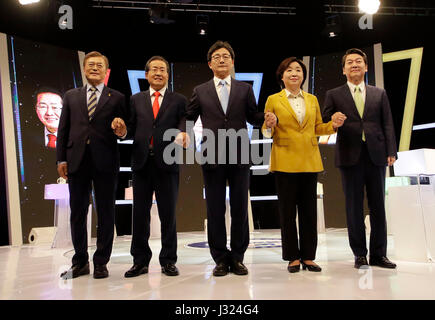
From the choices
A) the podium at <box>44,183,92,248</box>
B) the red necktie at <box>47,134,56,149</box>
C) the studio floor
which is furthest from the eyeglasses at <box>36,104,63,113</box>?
the studio floor

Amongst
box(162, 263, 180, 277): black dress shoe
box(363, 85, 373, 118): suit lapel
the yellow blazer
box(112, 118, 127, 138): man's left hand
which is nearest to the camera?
box(112, 118, 127, 138): man's left hand

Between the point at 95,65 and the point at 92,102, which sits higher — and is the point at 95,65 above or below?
above

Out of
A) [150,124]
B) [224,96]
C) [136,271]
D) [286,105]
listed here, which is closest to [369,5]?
[286,105]

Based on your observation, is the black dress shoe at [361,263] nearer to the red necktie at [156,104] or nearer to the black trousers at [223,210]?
the black trousers at [223,210]

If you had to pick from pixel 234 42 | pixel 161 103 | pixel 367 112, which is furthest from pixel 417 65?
pixel 161 103

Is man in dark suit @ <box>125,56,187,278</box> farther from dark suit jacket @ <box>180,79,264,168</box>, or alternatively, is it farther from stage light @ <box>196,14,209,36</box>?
stage light @ <box>196,14,209,36</box>

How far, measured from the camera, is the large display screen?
7.01 m

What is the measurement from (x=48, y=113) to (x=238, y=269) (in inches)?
233

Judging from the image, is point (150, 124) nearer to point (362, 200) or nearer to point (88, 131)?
point (88, 131)

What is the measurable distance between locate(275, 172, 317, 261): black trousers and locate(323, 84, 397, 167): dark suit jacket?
1.45ft

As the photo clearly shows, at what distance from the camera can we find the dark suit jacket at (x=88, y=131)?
121 inches

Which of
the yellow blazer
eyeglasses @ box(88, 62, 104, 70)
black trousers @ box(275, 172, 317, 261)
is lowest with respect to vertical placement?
black trousers @ box(275, 172, 317, 261)

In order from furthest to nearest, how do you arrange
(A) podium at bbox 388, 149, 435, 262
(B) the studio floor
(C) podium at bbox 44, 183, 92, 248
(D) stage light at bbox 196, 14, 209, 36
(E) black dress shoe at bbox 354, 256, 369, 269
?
(D) stage light at bbox 196, 14, 209, 36
(C) podium at bbox 44, 183, 92, 248
(A) podium at bbox 388, 149, 435, 262
(E) black dress shoe at bbox 354, 256, 369, 269
(B) the studio floor

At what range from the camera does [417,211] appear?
3.59 meters
